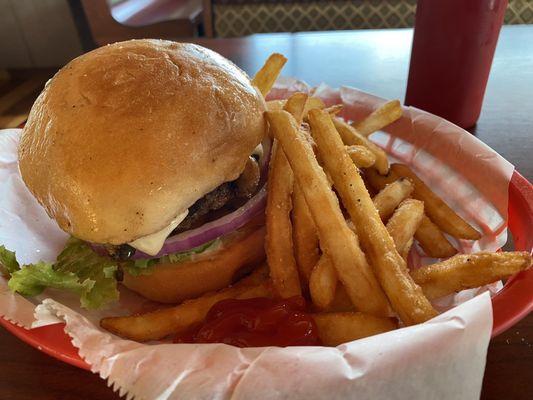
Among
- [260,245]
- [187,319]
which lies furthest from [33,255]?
[260,245]

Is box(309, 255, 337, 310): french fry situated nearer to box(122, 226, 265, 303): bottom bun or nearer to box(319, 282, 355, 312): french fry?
box(319, 282, 355, 312): french fry

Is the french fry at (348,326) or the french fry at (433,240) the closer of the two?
the french fry at (348,326)

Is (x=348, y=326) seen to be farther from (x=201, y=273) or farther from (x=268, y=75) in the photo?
(x=268, y=75)

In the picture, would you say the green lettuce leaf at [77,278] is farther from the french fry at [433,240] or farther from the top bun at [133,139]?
the french fry at [433,240]

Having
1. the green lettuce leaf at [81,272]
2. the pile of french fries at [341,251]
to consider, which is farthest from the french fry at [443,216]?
the green lettuce leaf at [81,272]

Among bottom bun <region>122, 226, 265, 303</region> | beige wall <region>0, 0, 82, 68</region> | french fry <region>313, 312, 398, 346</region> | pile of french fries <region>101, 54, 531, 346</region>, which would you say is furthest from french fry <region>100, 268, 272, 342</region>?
beige wall <region>0, 0, 82, 68</region>

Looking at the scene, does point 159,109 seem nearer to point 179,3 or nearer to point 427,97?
point 427,97
